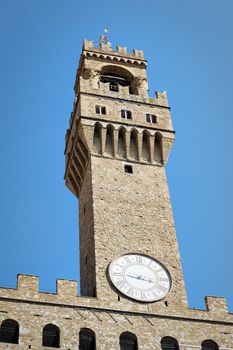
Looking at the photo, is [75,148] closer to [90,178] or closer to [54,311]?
[90,178]

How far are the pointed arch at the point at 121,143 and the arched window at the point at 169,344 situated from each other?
1180 cm

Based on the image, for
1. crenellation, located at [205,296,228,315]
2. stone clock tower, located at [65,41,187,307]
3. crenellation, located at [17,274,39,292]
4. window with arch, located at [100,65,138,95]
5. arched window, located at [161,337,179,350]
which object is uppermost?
window with arch, located at [100,65,138,95]

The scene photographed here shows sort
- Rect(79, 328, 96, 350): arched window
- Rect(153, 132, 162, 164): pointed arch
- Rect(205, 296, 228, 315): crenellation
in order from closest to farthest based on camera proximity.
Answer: Rect(79, 328, 96, 350): arched window → Rect(205, 296, 228, 315): crenellation → Rect(153, 132, 162, 164): pointed arch

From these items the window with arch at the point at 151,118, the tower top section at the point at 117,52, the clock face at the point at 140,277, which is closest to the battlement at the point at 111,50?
the tower top section at the point at 117,52

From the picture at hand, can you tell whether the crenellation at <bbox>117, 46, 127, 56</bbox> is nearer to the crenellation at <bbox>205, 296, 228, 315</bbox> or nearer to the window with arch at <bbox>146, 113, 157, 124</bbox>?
the window with arch at <bbox>146, 113, 157, 124</bbox>

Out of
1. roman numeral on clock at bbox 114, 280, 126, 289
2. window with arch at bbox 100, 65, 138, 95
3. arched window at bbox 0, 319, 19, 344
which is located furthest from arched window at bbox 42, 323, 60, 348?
window with arch at bbox 100, 65, 138, 95

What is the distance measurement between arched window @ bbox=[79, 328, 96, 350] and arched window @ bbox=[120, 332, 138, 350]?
4.34 feet

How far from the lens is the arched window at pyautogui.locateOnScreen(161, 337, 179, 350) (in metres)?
32.9

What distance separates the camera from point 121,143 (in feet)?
136

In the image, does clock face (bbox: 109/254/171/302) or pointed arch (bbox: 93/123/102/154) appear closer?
clock face (bbox: 109/254/171/302)

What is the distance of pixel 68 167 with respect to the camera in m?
43.5

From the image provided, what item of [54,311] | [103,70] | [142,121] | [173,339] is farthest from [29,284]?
[103,70]

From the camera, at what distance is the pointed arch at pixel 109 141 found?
134ft

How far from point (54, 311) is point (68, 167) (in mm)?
12681
